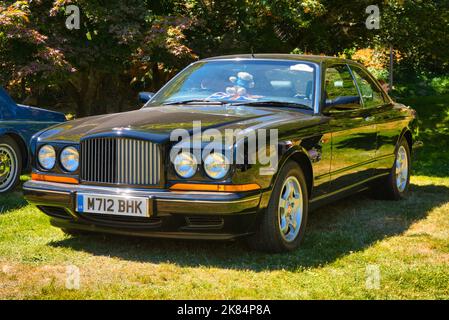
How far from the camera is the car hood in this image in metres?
5.06

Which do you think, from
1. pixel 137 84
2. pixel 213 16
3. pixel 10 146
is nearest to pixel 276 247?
pixel 10 146

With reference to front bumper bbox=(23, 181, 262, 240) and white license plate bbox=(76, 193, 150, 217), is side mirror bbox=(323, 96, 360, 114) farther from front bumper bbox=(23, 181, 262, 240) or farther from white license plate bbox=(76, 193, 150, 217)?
white license plate bbox=(76, 193, 150, 217)

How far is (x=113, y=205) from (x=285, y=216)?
1.31 m

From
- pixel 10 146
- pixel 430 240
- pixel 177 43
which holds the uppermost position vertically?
pixel 177 43

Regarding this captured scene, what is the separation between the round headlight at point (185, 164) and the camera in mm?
4844

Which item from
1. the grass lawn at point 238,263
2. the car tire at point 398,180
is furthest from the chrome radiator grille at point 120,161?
the car tire at point 398,180

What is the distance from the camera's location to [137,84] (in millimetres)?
16672

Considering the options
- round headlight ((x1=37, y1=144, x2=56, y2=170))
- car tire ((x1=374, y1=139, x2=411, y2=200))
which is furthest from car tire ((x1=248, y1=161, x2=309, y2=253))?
car tire ((x1=374, y1=139, x2=411, y2=200))

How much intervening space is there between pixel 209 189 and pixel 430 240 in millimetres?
2132

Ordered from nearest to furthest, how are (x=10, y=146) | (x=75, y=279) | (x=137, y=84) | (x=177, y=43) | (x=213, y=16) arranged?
1. (x=75, y=279)
2. (x=10, y=146)
3. (x=177, y=43)
4. (x=213, y=16)
5. (x=137, y=84)

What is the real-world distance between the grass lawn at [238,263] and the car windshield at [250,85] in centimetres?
122

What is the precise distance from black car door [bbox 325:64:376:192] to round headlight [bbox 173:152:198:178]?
65.5 inches

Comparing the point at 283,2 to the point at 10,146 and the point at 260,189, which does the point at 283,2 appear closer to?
the point at 10,146

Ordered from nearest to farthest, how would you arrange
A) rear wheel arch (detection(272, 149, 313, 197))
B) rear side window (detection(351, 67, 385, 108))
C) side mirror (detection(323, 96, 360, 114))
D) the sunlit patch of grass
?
the sunlit patch of grass < rear wheel arch (detection(272, 149, 313, 197)) < side mirror (detection(323, 96, 360, 114)) < rear side window (detection(351, 67, 385, 108))
